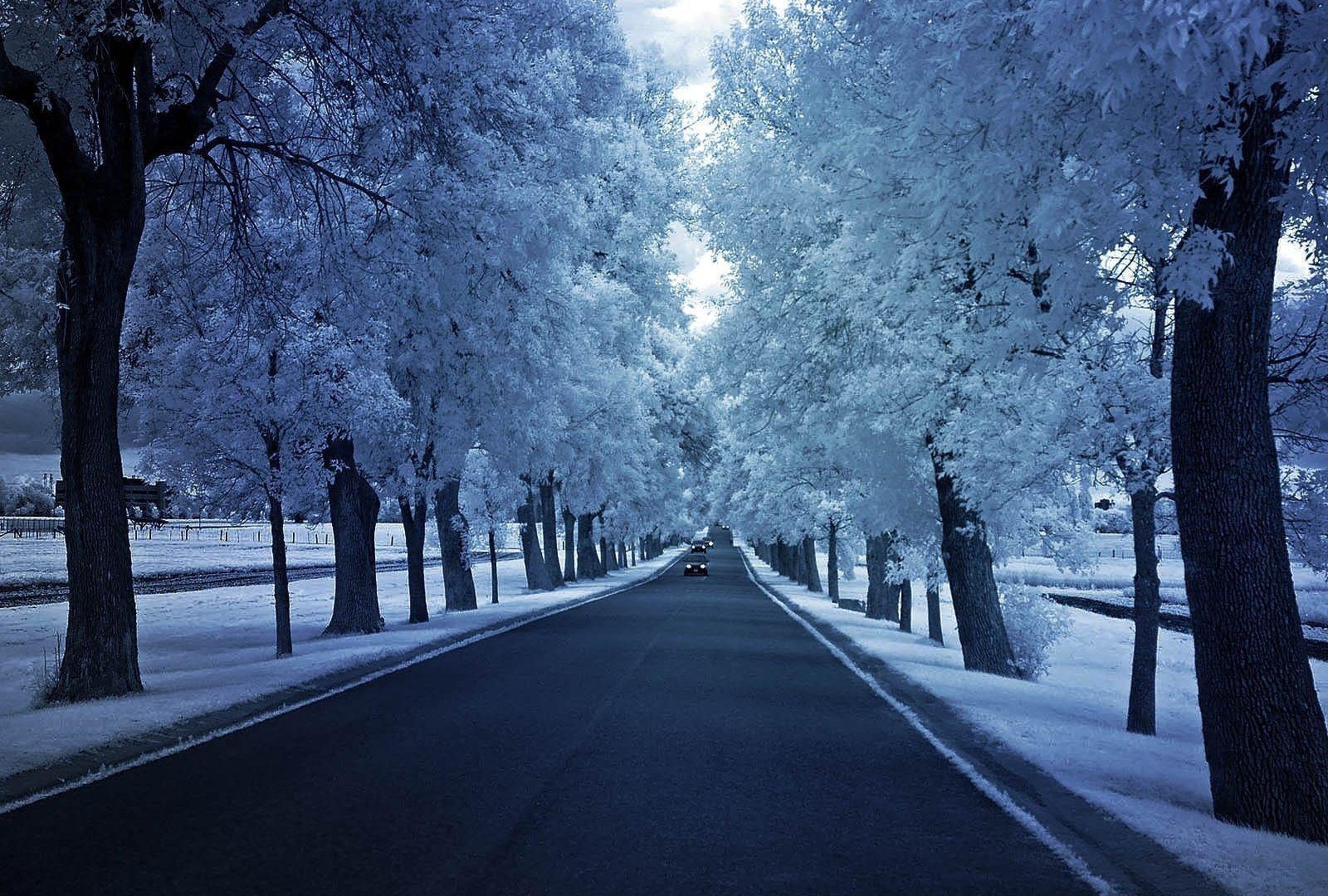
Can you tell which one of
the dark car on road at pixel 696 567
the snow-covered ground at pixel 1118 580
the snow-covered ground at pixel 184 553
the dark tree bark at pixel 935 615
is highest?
the snow-covered ground at pixel 184 553

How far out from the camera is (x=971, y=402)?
52.0 ft

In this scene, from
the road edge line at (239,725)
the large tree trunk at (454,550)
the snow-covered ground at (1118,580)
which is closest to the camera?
the road edge line at (239,725)

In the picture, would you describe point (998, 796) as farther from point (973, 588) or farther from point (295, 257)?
point (295, 257)

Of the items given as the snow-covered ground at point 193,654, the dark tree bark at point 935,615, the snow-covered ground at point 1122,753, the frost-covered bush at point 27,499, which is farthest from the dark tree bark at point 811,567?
the frost-covered bush at point 27,499

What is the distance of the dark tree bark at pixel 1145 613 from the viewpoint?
49.3 ft

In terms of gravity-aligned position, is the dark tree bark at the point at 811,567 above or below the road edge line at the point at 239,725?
below

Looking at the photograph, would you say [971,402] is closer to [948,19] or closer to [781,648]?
[781,648]

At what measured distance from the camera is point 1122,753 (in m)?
10.2

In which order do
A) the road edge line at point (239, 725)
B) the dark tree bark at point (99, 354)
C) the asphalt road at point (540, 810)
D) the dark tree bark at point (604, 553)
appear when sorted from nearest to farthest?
the asphalt road at point (540, 810), the road edge line at point (239, 725), the dark tree bark at point (99, 354), the dark tree bark at point (604, 553)

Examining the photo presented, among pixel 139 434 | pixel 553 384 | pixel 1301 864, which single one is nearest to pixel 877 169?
pixel 1301 864

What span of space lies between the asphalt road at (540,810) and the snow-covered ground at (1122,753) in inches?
37.0

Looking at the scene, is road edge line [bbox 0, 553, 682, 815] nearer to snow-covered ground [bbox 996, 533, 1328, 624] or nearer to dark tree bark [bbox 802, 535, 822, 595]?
snow-covered ground [bbox 996, 533, 1328, 624]

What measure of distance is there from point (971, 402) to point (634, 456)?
30.3 meters

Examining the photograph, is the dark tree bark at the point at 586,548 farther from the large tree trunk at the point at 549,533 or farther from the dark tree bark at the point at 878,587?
the dark tree bark at the point at 878,587
